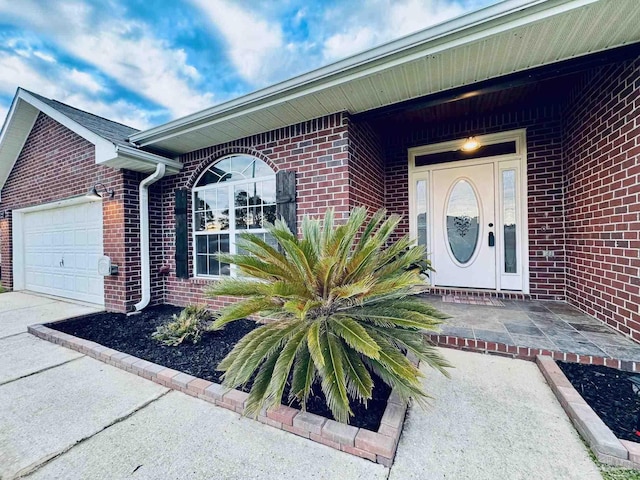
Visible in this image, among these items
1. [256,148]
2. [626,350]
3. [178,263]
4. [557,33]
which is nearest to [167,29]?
[256,148]

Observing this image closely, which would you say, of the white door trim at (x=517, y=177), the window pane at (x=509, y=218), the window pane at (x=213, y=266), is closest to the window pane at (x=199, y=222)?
the window pane at (x=213, y=266)

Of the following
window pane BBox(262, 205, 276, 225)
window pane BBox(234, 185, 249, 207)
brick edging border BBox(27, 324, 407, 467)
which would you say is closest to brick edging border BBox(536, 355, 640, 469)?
brick edging border BBox(27, 324, 407, 467)

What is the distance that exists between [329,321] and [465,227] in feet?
10.9

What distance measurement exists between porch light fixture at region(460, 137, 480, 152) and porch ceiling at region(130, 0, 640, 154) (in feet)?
4.67

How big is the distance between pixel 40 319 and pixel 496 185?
290 inches

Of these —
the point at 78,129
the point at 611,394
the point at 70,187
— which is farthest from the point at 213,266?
the point at 611,394

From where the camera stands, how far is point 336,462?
148 centimetres

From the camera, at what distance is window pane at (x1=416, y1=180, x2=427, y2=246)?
446cm

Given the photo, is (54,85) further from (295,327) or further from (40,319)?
(295,327)

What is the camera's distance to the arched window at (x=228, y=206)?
398 cm

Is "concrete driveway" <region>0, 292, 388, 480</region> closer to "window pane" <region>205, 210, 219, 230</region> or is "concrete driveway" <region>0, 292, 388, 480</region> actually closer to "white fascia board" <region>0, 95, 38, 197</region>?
"window pane" <region>205, 210, 219, 230</region>

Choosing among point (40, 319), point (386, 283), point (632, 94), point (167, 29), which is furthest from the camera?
point (167, 29)

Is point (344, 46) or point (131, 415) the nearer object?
point (131, 415)

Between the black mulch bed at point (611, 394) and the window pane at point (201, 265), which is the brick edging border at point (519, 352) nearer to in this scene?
the black mulch bed at point (611, 394)
